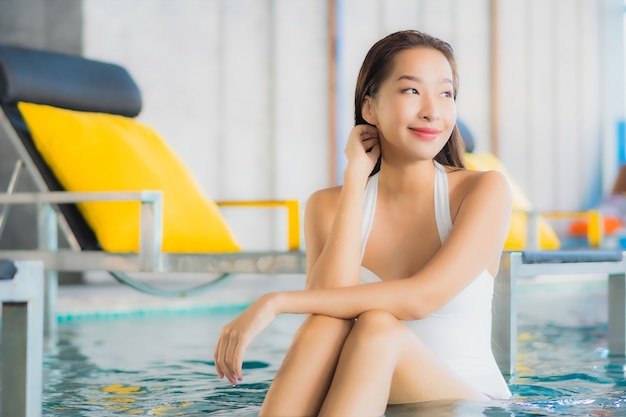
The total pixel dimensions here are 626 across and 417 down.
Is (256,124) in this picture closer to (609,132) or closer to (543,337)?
(543,337)

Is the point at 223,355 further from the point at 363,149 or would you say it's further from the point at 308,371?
the point at 363,149

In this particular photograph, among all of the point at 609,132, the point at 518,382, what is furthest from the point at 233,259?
the point at 609,132

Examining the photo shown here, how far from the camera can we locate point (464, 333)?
6.18 ft

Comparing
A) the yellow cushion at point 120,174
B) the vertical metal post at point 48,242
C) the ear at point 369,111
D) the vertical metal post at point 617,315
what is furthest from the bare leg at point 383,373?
the vertical metal post at point 48,242

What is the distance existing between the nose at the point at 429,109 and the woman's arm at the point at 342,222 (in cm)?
18

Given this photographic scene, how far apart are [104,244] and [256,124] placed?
3.69 meters

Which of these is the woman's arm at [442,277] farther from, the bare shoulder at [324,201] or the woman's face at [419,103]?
the bare shoulder at [324,201]

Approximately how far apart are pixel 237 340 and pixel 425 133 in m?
0.57

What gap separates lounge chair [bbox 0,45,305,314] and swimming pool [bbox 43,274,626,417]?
1.04 ft

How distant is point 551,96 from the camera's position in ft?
31.5

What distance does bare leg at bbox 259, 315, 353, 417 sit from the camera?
1604mm

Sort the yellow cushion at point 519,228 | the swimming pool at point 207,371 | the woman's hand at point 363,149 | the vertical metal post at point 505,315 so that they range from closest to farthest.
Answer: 1. the woman's hand at point 363,149
2. the swimming pool at point 207,371
3. the vertical metal post at point 505,315
4. the yellow cushion at point 519,228

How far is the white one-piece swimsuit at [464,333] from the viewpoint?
73.6 inches

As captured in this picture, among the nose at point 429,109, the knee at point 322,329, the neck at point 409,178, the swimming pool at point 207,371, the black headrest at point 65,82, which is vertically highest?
the black headrest at point 65,82
